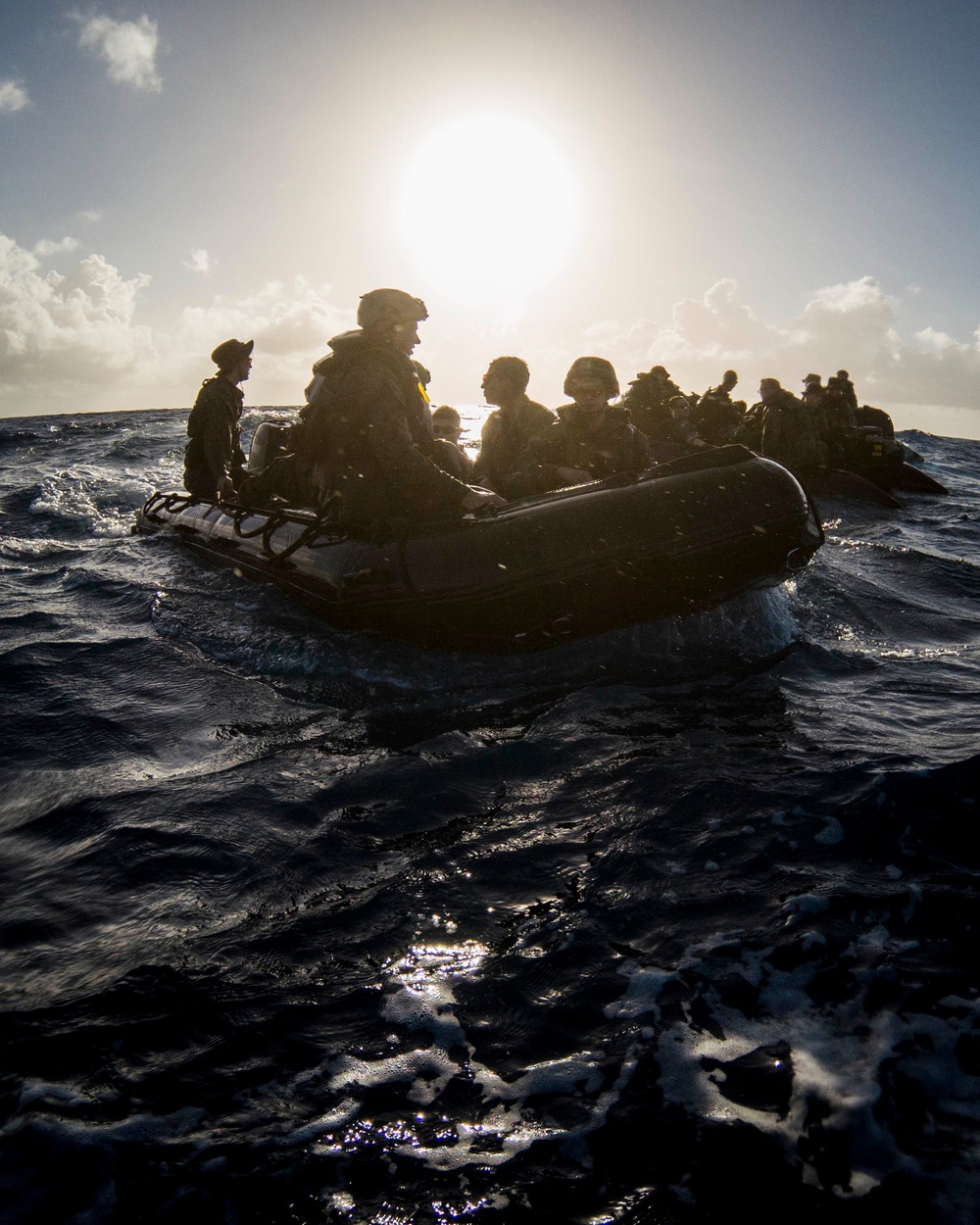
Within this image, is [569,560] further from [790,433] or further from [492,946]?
[790,433]

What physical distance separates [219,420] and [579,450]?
155 inches

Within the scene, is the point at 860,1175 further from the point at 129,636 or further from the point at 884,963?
the point at 129,636

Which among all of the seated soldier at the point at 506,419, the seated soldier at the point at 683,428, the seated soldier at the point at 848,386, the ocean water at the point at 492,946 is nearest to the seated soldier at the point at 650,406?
the seated soldier at the point at 683,428

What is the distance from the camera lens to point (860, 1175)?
1.51 m

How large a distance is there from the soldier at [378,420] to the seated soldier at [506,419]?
105 cm

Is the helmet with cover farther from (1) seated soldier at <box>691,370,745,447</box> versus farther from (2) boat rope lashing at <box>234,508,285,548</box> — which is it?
(1) seated soldier at <box>691,370,745,447</box>

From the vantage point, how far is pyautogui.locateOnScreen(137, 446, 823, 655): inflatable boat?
4457 millimetres

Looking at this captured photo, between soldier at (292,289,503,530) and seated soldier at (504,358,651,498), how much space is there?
0.92 metres

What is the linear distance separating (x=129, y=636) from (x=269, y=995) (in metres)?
4.07

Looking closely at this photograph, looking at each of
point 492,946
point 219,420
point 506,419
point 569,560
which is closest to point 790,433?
point 506,419

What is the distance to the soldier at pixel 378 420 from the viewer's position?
4.94 meters

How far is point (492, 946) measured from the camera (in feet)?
7.32

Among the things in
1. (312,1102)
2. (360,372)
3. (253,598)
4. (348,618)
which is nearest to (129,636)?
(253,598)

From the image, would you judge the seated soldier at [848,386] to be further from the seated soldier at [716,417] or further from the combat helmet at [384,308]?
the combat helmet at [384,308]
